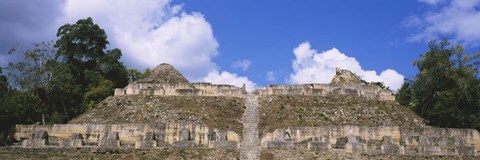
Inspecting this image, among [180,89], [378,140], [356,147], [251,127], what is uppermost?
[180,89]

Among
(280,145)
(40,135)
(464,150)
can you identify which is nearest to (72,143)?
(40,135)

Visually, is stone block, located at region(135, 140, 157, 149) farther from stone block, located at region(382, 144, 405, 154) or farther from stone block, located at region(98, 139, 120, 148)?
stone block, located at region(382, 144, 405, 154)

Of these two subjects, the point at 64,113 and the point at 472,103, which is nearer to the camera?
the point at 472,103

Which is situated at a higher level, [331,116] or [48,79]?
[48,79]

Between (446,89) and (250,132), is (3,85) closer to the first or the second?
(250,132)

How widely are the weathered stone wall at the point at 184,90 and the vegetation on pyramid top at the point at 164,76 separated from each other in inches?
101

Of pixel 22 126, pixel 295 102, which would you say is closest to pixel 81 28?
Answer: pixel 22 126

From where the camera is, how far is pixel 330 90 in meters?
49.7

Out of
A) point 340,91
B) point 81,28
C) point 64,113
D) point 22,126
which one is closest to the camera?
point 22,126

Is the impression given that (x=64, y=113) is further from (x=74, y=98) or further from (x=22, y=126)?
(x=22, y=126)

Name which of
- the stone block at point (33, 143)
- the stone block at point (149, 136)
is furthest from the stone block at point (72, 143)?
the stone block at point (149, 136)

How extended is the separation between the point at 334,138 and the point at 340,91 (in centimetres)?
1111

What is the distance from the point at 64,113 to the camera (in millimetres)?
53844

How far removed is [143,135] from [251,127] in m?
8.28
